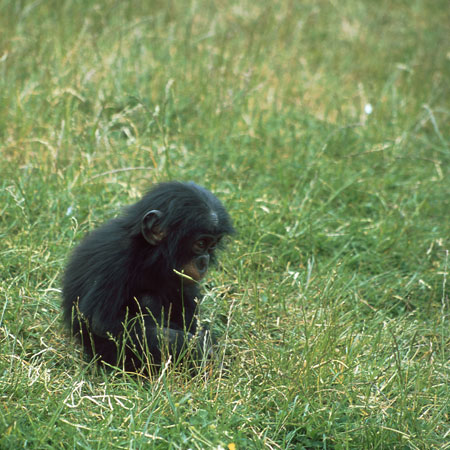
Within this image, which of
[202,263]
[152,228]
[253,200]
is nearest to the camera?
[152,228]

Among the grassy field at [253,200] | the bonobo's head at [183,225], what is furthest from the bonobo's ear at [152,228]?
the grassy field at [253,200]

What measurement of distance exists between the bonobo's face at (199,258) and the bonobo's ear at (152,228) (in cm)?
19

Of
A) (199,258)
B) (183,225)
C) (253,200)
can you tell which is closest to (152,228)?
Result: (183,225)

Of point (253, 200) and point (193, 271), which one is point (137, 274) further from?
point (253, 200)

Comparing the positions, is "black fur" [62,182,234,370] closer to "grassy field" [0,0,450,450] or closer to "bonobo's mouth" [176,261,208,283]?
"bonobo's mouth" [176,261,208,283]

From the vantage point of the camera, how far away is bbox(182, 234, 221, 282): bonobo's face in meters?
3.82

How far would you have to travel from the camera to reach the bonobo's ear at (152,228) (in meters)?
3.70

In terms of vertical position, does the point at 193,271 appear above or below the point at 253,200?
above

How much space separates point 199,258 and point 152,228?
0.31 m

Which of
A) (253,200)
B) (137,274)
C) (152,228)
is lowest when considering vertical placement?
(253,200)

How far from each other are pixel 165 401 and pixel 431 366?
135cm

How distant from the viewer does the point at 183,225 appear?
3738mm

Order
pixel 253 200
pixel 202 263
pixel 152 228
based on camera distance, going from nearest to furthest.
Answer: pixel 152 228 < pixel 202 263 < pixel 253 200

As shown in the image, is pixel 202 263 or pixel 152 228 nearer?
pixel 152 228
